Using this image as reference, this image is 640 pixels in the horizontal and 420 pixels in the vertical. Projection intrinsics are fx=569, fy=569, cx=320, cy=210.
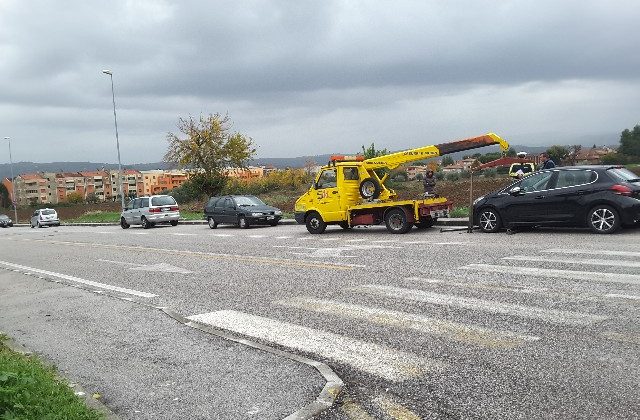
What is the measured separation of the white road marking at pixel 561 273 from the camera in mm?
8234

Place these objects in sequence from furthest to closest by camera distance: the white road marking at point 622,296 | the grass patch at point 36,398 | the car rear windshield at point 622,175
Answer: the car rear windshield at point 622,175 → the white road marking at point 622,296 → the grass patch at point 36,398

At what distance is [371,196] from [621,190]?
7156 mm

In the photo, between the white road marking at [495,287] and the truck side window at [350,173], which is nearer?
the white road marking at [495,287]

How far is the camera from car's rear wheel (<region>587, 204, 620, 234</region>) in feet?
42.5

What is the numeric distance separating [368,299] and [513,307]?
6.53 feet

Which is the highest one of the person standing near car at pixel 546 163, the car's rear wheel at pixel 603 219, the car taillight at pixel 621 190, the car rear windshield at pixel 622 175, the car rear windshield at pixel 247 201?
the person standing near car at pixel 546 163

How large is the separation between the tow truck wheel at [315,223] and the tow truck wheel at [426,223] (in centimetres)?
312

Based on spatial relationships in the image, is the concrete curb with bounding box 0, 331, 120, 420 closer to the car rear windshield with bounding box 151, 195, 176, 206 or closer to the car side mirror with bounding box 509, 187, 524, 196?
the car side mirror with bounding box 509, 187, 524, 196

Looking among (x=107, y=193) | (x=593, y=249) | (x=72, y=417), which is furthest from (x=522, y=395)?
(x=107, y=193)

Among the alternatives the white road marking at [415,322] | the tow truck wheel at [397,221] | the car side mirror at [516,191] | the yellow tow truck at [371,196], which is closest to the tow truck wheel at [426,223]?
the yellow tow truck at [371,196]

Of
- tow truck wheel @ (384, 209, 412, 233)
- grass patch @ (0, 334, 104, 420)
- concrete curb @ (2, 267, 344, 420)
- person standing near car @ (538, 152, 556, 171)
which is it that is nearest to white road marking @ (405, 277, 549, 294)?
concrete curb @ (2, 267, 344, 420)

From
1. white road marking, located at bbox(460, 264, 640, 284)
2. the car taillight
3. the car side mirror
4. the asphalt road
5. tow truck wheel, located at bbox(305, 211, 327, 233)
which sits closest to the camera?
the asphalt road

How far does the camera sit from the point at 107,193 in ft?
623

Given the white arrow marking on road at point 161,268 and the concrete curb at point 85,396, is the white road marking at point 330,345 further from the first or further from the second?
the white arrow marking on road at point 161,268
